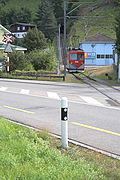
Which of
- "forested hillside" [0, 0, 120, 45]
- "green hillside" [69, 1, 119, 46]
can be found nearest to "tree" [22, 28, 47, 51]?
"forested hillside" [0, 0, 120, 45]

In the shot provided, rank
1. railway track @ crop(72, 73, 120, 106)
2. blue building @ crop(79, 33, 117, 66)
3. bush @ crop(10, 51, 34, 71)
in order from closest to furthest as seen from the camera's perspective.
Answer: railway track @ crop(72, 73, 120, 106) → bush @ crop(10, 51, 34, 71) → blue building @ crop(79, 33, 117, 66)

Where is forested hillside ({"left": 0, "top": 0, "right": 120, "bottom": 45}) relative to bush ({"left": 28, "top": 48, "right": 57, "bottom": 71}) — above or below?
above

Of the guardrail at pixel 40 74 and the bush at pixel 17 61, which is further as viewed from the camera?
the bush at pixel 17 61

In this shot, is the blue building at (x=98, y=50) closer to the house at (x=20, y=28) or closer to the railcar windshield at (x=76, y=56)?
the railcar windshield at (x=76, y=56)

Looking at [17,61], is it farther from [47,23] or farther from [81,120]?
[47,23]

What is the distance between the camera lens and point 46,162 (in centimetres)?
579

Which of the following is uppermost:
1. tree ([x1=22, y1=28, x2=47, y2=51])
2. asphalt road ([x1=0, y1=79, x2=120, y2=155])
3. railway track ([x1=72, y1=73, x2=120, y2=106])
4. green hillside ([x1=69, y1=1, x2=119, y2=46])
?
green hillside ([x1=69, y1=1, x2=119, y2=46])

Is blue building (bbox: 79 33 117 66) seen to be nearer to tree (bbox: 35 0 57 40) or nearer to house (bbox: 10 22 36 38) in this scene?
tree (bbox: 35 0 57 40)

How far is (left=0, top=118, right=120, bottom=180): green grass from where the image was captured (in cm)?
500

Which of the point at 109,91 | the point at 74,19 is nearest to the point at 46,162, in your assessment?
the point at 109,91

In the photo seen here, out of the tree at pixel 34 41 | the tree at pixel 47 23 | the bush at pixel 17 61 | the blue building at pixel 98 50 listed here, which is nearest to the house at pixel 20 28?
the tree at pixel 47 23

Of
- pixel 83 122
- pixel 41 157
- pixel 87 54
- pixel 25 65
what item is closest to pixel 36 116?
pixel 83 122

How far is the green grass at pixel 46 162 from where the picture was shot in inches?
197

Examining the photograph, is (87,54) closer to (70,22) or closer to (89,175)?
(70,22)
